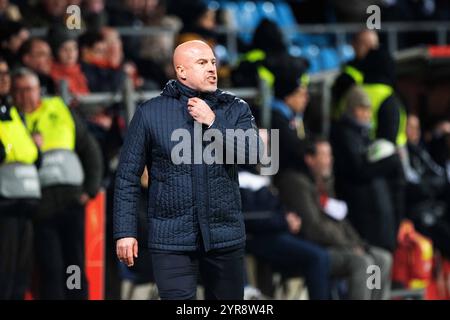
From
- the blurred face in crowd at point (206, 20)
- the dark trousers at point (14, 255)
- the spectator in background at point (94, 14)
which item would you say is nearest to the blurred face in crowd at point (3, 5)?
the spectator in background at point (94, 14)

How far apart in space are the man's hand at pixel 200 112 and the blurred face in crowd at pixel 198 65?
0.11 meters

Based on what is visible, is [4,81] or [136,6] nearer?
[4,81]

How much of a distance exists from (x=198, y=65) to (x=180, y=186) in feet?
1.94

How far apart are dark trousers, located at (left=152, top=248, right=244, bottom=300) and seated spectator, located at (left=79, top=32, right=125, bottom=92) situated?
3.72 meters

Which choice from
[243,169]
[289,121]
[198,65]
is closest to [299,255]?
[243,169]

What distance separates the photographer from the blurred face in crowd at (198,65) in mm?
5961

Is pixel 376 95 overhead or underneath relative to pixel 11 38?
underneath

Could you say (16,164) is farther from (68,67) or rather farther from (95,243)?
(68,67)

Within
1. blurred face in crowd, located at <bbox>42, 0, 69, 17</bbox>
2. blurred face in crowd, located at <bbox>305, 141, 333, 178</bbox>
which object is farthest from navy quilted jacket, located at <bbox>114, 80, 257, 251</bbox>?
blurred face in crowd, located at <bbox>42, 0, 69, 17</bbox>

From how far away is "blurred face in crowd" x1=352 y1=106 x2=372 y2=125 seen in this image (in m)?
10.1

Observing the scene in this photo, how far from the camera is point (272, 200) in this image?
955cm

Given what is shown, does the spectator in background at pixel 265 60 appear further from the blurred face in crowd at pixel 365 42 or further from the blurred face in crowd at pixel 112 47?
the blurred face in crowd at pixel 112 47

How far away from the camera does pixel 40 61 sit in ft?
30.5
